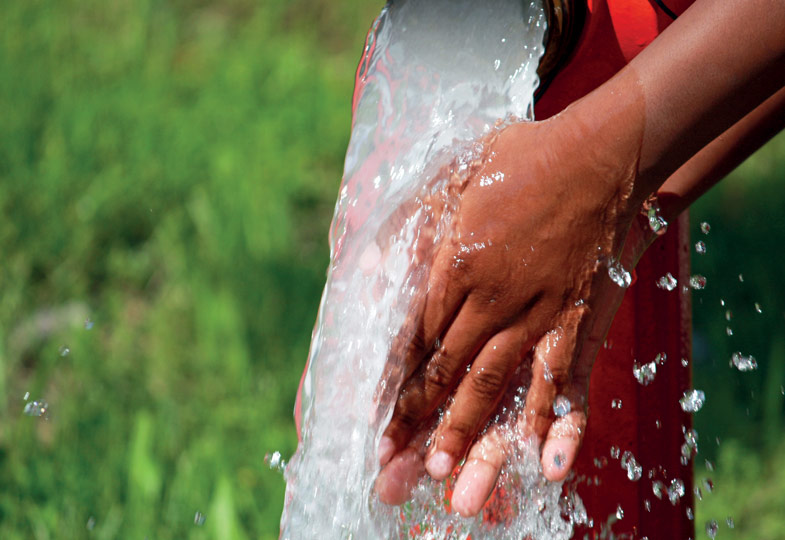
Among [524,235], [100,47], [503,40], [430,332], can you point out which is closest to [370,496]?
[430,332]

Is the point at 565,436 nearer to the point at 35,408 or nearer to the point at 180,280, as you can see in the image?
the point at 35,408

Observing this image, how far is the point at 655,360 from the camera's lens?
1.36 metres

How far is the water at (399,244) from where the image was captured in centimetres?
128

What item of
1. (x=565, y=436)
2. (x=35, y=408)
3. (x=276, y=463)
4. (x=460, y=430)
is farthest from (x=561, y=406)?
(x=35, y=408)

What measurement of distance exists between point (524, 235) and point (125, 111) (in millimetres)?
2460

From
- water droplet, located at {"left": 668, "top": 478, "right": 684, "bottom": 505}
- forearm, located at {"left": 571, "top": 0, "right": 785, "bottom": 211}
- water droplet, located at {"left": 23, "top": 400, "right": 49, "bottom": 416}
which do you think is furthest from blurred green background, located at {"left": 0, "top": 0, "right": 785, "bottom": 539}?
forearm, located at {"left": 571, "top": 0, "right": 785, "bottom": 211}

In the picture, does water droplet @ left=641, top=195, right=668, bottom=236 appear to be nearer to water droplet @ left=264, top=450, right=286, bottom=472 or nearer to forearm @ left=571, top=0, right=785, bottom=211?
forearm @ left=571, top=0, right=785, bottom=211

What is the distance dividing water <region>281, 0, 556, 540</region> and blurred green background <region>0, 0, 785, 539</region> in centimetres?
66

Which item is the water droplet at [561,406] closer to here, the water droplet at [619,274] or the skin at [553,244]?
the skin at [553,244]

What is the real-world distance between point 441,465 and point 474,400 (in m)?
0.10

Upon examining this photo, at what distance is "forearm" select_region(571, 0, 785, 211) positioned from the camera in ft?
3.58

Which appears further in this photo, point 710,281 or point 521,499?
point 710,281

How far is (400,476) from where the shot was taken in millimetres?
1293

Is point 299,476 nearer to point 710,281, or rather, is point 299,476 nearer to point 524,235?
point 524,235
